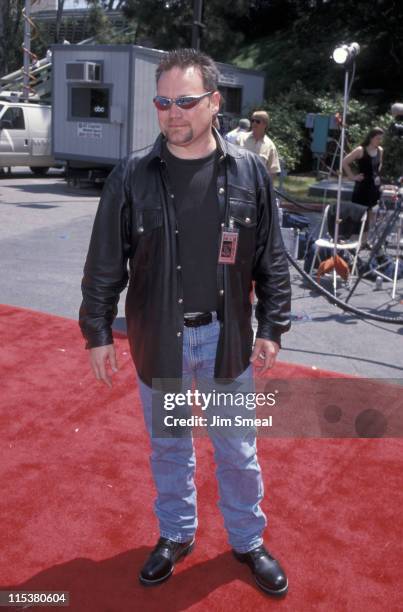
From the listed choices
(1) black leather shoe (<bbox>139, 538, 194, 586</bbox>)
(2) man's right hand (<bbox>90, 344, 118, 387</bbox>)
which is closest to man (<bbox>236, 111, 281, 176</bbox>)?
(2) man's right hand (<bbox>90, 344, 118, 387</bbox>)

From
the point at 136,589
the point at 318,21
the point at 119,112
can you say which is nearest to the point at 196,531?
the point at 136,589

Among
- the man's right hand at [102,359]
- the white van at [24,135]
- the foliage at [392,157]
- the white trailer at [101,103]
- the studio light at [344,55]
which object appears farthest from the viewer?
the foliage at [392,157]

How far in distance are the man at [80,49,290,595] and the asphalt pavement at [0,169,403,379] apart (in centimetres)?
274

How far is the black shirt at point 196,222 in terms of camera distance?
253cm

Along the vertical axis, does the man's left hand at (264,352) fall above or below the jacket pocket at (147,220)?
below

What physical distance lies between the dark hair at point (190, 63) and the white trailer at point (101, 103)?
42.1 feet

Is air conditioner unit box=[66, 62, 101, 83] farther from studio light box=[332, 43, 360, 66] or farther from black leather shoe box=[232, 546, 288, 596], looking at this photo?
black leather shoe box=[232, 546, 288, 596]

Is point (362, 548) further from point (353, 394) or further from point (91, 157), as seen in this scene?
point (91, 157)

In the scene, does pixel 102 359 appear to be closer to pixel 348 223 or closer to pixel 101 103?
pixel 348 223

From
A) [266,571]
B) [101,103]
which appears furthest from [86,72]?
[266,571]

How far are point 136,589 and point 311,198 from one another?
14.6 m

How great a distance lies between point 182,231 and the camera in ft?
8.28

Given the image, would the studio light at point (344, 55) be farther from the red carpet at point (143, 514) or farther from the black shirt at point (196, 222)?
the black shirt at point (196, 222)

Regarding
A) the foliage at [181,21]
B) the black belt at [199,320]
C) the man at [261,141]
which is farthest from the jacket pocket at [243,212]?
the foliage at [181,21]
